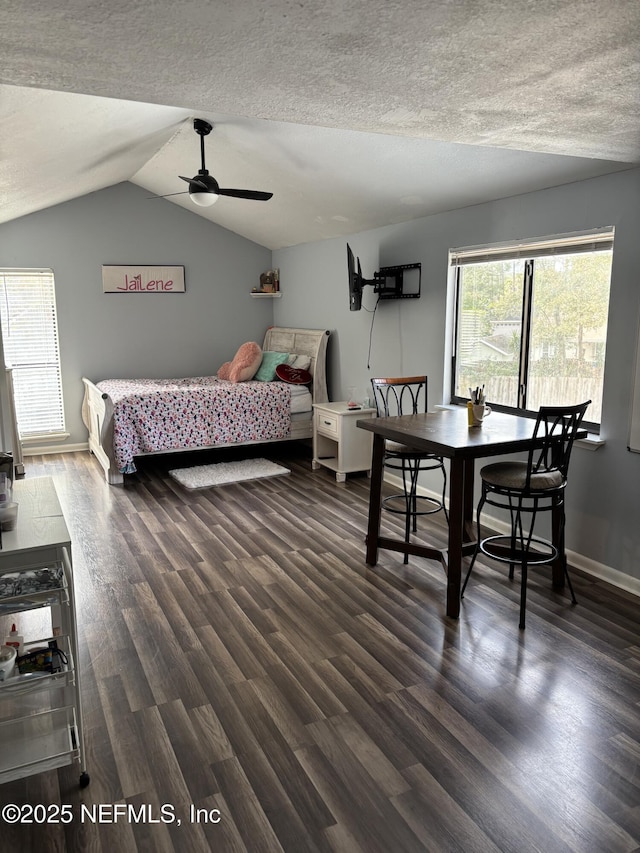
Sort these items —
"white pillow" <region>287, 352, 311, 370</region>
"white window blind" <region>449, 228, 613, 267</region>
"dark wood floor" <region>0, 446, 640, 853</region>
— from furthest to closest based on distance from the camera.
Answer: "white pillow" <region>287, 352, 311, 370</region> < "white window blind" <region>449, 228, 613, 267</region> < "dark wood floor" <region>0, 446, 640, 853</region>

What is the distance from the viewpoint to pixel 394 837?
182 centimetres

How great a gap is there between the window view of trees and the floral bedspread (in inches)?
82.0

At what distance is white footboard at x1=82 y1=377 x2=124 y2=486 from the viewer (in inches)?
214

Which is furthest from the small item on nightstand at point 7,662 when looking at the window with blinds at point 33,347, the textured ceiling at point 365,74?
the window with blinds at point 33,347

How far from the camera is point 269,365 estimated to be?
6766mm

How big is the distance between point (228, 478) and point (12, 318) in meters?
2.97

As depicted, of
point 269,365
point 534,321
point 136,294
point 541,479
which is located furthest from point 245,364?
point 541,479

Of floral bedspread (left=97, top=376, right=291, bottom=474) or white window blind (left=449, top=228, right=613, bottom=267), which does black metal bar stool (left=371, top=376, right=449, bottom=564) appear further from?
floral bedspread (left=97, top=376, right=291, bottom=474)

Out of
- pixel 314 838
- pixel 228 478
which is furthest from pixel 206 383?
pixel 314 838

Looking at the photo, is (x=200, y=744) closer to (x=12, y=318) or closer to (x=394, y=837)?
(x=394, y=837)

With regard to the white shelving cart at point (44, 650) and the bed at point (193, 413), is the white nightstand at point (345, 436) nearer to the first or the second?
the bed at point (193, 413)

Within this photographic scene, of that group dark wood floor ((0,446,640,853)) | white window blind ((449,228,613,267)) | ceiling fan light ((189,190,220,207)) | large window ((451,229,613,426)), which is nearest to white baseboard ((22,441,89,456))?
dark wood floor ((0,446,640,853))

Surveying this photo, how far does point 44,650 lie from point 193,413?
386 cm

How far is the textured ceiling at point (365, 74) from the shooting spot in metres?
1.47
